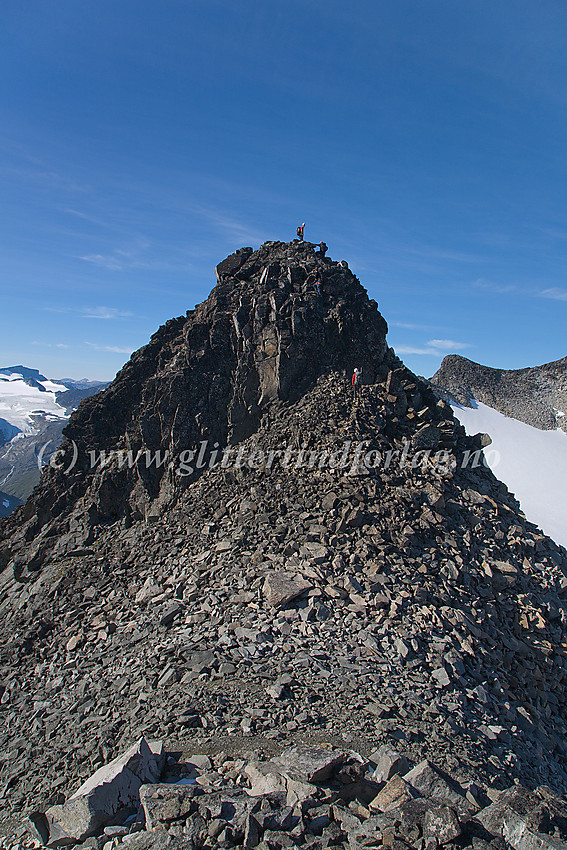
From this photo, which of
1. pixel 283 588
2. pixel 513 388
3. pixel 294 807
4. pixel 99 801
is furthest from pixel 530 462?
pixel 99 801

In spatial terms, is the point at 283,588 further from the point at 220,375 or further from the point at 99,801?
the point at 220,375

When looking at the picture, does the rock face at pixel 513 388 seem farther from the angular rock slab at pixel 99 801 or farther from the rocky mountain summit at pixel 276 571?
the angular rock slab at pixel 99 801

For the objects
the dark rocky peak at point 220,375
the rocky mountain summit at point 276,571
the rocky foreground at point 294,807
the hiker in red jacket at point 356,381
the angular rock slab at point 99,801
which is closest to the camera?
the rocky foreground at point 294,807

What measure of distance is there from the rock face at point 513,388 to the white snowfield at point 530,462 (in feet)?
5.27

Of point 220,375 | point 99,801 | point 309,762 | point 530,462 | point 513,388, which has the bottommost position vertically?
point 99,801

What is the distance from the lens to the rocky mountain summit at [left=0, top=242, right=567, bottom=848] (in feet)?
32.0

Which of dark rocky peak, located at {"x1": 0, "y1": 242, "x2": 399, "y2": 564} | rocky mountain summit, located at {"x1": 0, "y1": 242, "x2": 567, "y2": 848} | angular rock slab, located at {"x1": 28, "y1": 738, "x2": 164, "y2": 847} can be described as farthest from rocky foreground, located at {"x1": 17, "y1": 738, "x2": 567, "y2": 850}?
dark rocky peak, located at {"x1": 0, "y1": 242, "x2": 399, "y2": 564}

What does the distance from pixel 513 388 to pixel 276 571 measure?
221ft

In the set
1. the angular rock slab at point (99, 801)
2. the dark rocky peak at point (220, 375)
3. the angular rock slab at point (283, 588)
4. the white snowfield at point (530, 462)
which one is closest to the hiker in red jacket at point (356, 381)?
the dark rocky peak at point (220, 375)

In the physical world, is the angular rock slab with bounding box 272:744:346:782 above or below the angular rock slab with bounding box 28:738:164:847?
above

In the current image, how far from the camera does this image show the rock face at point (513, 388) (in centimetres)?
6556

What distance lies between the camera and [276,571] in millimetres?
13492

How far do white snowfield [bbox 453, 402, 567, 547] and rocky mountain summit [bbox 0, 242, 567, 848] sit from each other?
29504mm

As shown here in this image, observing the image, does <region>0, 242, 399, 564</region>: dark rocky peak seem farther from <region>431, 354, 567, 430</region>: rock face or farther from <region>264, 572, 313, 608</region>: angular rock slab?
<region>431, 354, 567, 430</region>: rock face
